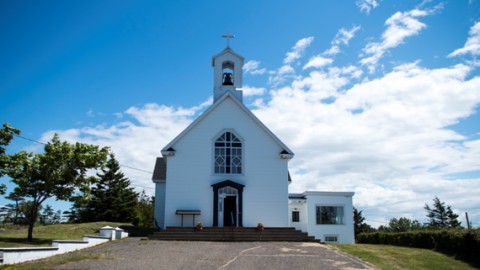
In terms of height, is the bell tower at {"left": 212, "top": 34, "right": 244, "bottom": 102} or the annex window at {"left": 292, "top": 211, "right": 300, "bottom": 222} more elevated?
the bell tower at {"left": 212, "top": 34, "right": 244, "bottom": 102}

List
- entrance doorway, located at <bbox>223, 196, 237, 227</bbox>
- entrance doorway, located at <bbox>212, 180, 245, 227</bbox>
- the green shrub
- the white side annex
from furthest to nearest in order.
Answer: the white side annex < entrance doorway, located at <bbox>223, 196, 237, 227</bbox> < entrance doorway, located at <bbox>212, 180, 245, 227</bbox> < the green shrub

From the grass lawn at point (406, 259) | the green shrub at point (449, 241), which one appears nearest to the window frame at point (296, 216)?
the green shrub at point (449, 241)

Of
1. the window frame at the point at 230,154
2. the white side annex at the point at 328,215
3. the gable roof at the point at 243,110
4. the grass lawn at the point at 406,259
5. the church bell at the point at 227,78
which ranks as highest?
the church bell at the point at 227,78

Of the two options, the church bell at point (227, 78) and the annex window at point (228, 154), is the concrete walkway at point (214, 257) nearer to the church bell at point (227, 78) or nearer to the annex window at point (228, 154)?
the annex window at point (228, 154)

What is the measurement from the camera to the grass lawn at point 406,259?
1427cm

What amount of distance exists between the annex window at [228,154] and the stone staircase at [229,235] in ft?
13.4

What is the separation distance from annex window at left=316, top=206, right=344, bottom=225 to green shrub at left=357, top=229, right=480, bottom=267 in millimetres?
8424

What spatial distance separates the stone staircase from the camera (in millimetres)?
19969

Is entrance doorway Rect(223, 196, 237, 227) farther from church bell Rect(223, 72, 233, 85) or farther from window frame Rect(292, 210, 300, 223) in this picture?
window frame Rect(292, 210, 300, 223)

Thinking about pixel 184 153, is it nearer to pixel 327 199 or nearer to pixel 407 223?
pixel 327 199

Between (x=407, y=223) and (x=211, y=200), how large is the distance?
3341 centimetres

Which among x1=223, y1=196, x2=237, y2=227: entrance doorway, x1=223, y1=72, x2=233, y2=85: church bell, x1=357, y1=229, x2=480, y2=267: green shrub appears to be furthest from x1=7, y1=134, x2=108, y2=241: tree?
x1=357, y1=229, x2=480, y2=267: green shrub

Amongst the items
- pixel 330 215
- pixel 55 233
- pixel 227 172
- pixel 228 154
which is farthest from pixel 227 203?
pixel 330 215

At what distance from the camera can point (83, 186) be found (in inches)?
764
